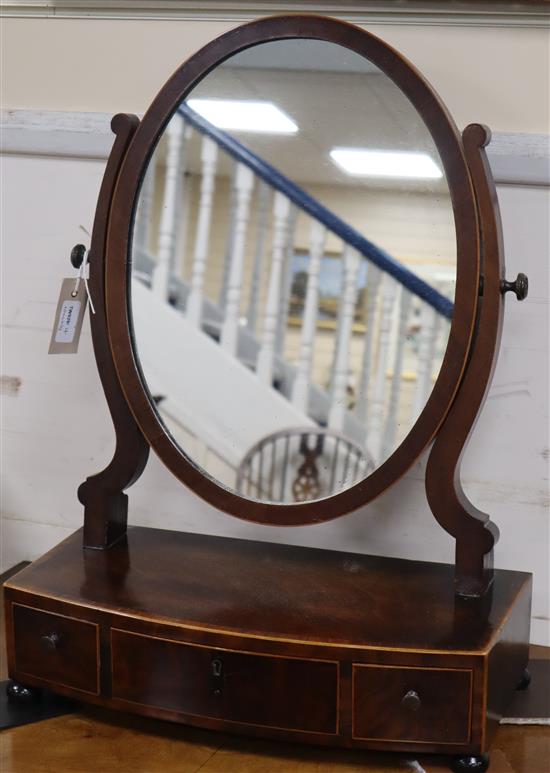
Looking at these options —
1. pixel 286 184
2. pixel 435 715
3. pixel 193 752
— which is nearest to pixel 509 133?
pixel 286 184

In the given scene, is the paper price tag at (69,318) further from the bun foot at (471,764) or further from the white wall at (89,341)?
the bun foot at (471,764)

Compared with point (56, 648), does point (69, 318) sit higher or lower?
higher

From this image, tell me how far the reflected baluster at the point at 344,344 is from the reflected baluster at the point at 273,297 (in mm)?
78

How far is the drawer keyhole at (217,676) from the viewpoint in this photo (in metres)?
0.97

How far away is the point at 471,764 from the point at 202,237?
2.14ft

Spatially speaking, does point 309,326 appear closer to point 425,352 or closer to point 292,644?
point 425,352

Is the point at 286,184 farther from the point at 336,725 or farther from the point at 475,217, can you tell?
the point at 336,725

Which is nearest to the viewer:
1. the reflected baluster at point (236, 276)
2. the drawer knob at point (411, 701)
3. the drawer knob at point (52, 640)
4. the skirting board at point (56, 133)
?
the drawer knob at point (411, 701)

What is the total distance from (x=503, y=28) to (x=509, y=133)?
0.42ft

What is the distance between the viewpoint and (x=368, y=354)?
109 centimetres

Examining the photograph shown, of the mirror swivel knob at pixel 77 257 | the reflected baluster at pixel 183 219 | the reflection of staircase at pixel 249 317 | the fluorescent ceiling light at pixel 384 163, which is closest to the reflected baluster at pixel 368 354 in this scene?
the reflection of staircase at pixel 249 317

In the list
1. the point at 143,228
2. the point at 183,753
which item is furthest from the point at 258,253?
the point at 183,753

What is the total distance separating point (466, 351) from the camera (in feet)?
3.35

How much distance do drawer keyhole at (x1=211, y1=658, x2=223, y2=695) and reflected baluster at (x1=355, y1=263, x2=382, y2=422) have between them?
312 millimetres
